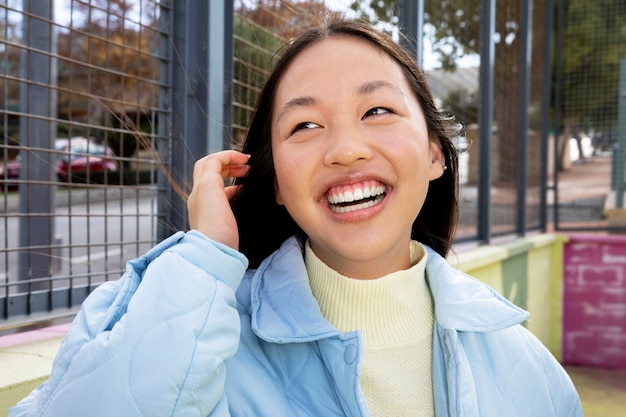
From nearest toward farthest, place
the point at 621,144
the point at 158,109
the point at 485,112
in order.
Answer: the point at 158,109, the point at 485,112, the point at 621,144

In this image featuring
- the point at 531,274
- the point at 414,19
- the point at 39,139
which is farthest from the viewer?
the point at 531,274

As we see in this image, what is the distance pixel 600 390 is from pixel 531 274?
3.17 ft

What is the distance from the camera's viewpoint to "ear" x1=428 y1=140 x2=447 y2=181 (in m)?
1.64

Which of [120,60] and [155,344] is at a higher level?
[120,60]

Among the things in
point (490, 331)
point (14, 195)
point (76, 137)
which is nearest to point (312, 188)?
point (490, 331)

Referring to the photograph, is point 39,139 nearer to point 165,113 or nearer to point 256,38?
point 165,113

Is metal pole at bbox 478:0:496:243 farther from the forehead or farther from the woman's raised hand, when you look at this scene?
the woman's raised hand

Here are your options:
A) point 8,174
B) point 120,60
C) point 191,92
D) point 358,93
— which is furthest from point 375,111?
point 8,174

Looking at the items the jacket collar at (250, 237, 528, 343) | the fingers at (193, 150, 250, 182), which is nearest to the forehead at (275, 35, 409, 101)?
the fingers at (193, 150, 250, 182)

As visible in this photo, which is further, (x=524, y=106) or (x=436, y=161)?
(x=524, y=106)

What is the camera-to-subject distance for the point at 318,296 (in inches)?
59.6

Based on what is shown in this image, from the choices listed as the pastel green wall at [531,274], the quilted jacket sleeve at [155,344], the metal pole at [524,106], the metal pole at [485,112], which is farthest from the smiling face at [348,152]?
the metal pole at [524,106]

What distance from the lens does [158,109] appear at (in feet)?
6.89

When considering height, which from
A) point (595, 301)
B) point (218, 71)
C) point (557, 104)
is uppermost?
point (557, 104)
